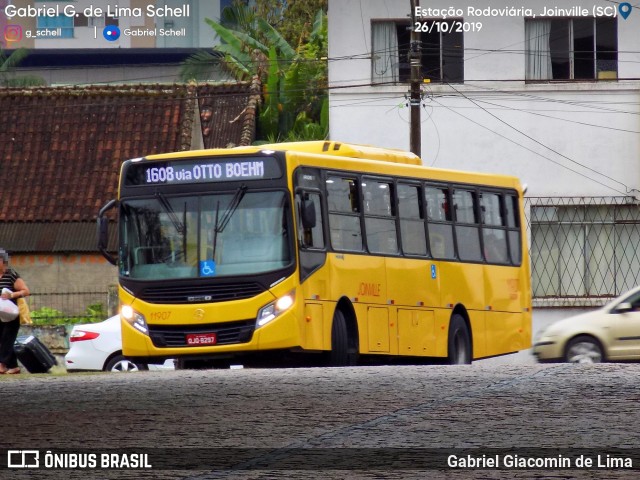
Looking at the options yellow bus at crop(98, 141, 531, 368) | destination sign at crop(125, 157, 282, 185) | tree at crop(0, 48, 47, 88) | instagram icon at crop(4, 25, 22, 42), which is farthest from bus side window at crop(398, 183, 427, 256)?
instagram icon at crop(4, 25, 22, 42)

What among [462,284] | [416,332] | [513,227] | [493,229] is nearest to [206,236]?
[416,332]

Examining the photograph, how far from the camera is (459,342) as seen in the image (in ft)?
76.7

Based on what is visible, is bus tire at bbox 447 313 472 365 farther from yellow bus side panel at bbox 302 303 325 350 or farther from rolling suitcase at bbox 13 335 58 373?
rolling suitcase at bbox 13 335 58 373

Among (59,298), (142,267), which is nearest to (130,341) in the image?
(142,267)

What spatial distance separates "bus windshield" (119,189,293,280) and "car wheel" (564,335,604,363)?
5.47 meters

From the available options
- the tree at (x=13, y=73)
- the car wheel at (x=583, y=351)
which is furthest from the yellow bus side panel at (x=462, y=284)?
the tree at (x=13, y=73)

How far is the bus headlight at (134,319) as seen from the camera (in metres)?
20.3

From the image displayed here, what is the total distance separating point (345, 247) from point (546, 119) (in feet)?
42.1

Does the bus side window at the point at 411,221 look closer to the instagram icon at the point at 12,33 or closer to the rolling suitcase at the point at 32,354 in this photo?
the rolling suitcase at the point at 32,354

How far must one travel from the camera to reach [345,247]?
2091 centimetres

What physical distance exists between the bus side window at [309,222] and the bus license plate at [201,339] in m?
1.60

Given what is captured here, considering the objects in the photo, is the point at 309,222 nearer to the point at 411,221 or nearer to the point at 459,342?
the point at 411,221

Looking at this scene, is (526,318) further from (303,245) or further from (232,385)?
(232,385)

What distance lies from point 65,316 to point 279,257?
1655 cm
